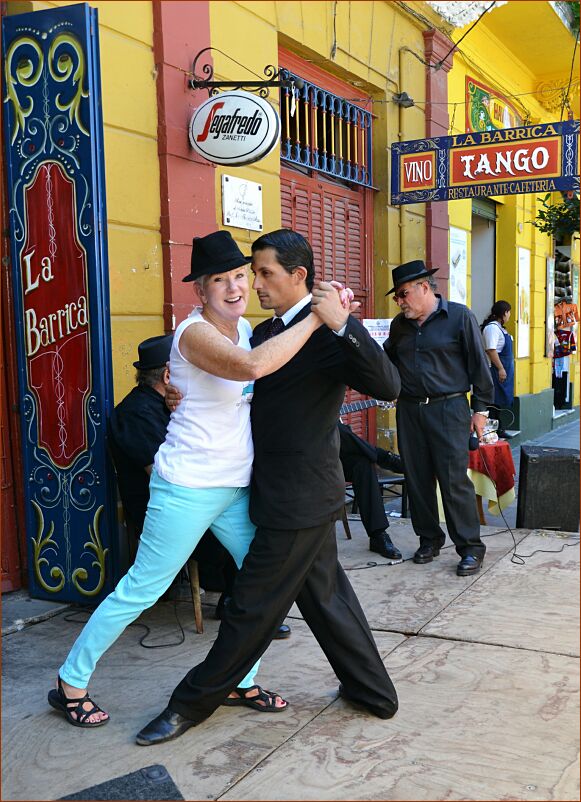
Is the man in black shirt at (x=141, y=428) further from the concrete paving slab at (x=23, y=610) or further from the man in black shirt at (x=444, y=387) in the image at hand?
the man in black shirt at (x=444, y=387)

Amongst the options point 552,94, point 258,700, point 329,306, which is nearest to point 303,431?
point 329,306

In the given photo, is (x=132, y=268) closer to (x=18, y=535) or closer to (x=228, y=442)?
(x=18, y=535)

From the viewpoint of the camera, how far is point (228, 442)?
117 inches

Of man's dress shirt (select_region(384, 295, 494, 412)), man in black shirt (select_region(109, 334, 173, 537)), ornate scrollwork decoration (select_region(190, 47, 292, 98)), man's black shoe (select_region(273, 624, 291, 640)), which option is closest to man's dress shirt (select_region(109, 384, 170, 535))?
man in black shirt (select_region(109, 334, 173, 537))

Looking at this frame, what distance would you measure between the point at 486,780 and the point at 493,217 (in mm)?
11247

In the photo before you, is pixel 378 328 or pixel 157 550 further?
pixel 378 328

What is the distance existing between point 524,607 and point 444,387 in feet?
4.71

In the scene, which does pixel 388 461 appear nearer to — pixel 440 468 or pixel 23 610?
pixel 440 468

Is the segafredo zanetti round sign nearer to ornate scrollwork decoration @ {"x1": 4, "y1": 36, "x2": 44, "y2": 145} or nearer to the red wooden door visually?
ornate scrollwork decoration @ {"x1": 4, "y1": 36, "x2": 44, "y2": 145}

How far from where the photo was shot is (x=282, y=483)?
2.94m

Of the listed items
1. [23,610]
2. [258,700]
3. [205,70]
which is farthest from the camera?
[205,70]

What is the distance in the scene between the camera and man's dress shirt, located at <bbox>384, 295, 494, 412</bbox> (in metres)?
5.22

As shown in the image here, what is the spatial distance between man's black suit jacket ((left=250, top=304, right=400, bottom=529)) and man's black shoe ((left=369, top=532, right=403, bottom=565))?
2.49 m

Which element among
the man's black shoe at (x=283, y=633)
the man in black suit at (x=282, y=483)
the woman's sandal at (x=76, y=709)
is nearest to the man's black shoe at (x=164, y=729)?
the man in black suit at (x=282, y=483)
